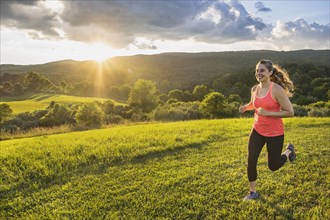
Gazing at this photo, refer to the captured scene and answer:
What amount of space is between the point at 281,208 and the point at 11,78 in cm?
11677

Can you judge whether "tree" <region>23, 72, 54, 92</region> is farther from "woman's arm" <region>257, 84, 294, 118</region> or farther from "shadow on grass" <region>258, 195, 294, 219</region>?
"woman's arm" <region>257, 84, 294, 118</region>

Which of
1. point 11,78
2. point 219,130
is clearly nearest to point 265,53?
point 11,78

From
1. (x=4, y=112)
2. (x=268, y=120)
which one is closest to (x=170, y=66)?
(x=4, y=112)

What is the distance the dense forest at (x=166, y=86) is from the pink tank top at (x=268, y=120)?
10.9ft

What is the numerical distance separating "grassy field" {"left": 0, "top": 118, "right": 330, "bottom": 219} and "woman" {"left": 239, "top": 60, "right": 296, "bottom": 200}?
42.0 inches

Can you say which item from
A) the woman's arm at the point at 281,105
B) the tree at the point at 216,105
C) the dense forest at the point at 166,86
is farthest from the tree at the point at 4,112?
the woman's arm at the point at 281,105

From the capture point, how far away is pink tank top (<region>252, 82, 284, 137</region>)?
5863mm

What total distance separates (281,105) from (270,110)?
242 mm

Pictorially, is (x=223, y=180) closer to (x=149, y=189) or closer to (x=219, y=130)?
(x=149, y=189)

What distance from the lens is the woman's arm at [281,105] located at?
18.6 feet

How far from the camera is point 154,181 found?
7.82m

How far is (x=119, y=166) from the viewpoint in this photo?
9266 mm

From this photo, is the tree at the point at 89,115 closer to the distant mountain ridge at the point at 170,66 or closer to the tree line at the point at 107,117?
the tree line at the point at 107,117

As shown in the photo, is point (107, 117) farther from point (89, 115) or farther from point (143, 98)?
point (143, 98)
